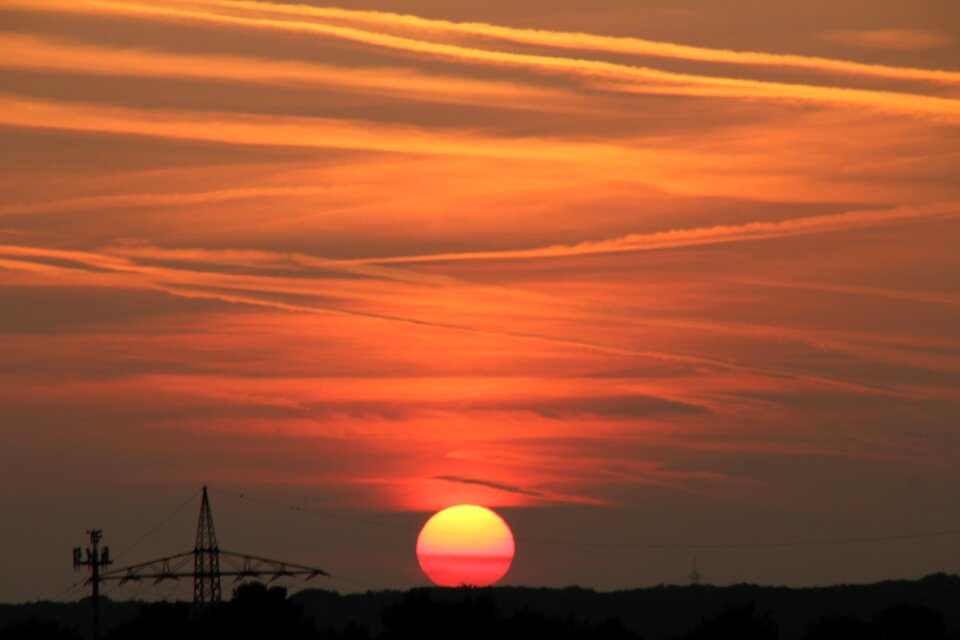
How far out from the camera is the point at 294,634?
164375 millimetres

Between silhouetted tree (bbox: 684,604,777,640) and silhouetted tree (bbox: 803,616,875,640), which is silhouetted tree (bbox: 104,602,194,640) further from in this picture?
silhouetted tree (bbox: 803,616,875,640)

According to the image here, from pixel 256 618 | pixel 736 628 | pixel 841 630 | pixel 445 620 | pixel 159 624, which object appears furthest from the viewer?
pixel 256 618

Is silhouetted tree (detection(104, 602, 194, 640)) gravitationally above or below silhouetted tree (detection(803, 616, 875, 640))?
above

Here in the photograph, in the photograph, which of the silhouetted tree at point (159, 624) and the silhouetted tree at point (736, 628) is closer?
the silhouetted tree at point (736, 628)

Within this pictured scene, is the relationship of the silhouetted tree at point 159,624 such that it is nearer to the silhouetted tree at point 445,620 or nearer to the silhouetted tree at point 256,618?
the silhouetted tree at point 256,618

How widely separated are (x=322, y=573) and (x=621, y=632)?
2546 cm

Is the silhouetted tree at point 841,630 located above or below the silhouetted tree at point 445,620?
below

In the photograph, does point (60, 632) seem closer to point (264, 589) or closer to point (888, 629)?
point (264, 589)

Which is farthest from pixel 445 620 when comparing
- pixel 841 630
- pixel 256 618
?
pixel 841 630

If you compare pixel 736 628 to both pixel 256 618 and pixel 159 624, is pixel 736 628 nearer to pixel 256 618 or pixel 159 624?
pixel 256 618

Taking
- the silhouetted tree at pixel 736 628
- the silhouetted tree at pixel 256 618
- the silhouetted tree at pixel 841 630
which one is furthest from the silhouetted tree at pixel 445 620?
the silhouetted tree at pixel 841 630

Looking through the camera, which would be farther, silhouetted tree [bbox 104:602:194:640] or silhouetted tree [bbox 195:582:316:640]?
silhouetted tree [bbox 104:602:194:640]

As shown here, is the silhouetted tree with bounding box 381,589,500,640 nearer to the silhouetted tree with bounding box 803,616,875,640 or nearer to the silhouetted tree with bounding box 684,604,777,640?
the silhouetted tree with bounding box 684,604,777,640

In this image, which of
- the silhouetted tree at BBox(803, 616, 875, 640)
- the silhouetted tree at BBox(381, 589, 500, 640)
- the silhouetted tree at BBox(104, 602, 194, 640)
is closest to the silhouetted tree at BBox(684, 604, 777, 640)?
the silhouetted tree at BBox(803, 616, 875, 640)
